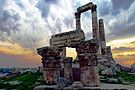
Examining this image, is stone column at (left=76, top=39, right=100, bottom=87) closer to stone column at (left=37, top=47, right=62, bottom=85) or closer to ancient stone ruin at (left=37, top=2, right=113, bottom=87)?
ancient stone ruin at (left=37, top=2, right=113, bottom=87)

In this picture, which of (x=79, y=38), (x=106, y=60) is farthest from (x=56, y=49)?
(x=106, y=60)

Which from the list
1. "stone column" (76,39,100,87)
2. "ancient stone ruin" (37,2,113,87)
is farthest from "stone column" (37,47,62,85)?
"stone column" (76,39,100,87)

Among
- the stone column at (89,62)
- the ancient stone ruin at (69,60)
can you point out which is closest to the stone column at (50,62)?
the ancient stone ruin at (69,60)

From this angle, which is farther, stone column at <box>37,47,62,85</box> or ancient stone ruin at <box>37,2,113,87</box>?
stone column at <box>37,47,62,85</box>

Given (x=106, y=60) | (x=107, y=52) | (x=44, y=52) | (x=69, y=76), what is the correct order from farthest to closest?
1. (x=107, y=52)
2. (x=106, y=60)
3. (x=69, y=76)
4. (x=44, y=52)

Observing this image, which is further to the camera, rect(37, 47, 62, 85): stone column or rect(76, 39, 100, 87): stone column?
rect(37, 47, 62, 85): stone column

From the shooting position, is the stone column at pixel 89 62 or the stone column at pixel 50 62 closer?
the stone column at pixel 89 62

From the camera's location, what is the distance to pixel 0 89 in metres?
24.9

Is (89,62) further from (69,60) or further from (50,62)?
(69,60)

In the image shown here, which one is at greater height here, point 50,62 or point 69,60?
point 69,60

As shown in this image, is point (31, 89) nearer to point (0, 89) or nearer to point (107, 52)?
point (0, 89)

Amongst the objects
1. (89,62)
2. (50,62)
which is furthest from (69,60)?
(89,62)

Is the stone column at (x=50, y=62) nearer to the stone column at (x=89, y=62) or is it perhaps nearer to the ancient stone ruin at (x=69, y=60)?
the ancient stone ruin at (x=69, y=60)

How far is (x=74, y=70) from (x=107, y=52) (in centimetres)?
2021
